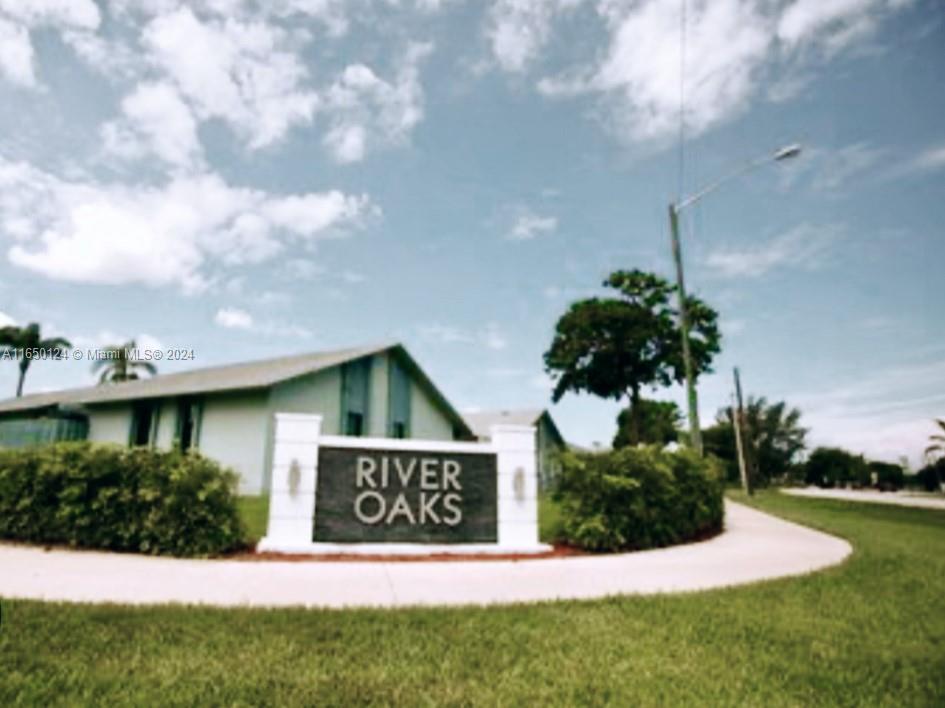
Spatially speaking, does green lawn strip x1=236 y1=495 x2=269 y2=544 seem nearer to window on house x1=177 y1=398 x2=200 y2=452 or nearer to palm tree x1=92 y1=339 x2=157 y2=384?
window on house x1=177 y1=398 x2=200 y2=452

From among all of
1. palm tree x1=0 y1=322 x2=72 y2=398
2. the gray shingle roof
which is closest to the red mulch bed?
the gray shingle roof

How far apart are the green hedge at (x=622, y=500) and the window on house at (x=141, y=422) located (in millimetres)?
20695

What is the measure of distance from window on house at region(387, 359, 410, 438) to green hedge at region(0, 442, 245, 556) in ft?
55.2

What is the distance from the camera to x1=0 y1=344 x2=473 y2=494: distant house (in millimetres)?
20500

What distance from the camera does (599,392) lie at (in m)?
48.6

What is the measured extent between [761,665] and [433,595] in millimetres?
2806

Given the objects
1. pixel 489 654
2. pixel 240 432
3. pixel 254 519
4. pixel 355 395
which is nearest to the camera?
pixel 489 654

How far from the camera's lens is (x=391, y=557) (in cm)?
816

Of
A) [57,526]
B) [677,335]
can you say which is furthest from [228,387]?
[677,335]

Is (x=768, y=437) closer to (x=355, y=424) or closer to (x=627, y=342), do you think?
(x=627, y=342)

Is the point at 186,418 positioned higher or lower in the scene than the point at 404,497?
higher

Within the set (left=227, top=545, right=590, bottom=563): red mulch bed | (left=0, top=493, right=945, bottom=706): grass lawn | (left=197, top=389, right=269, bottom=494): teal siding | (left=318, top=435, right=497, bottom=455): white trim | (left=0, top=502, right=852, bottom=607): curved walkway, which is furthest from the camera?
(left=197, top=389, right=269, bottom=494): teal siding

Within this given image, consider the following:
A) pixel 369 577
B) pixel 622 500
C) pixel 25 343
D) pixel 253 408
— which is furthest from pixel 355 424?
pixel 25 343

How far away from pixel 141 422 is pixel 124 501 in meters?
19.4
